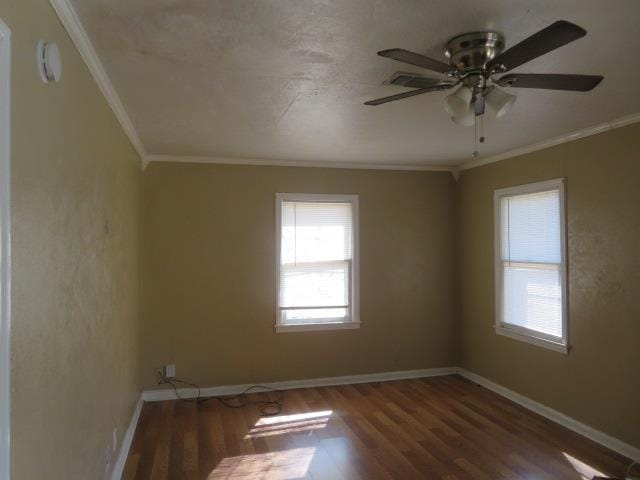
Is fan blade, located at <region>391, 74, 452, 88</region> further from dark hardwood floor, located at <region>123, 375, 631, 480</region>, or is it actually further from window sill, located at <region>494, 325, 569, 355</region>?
window sill, located at <region>494, 325, 569, 355</region>

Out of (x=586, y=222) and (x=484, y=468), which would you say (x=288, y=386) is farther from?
(x=586, y=222)

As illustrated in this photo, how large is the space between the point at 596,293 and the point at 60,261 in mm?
3626

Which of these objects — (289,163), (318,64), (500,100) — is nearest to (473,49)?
(500,100)

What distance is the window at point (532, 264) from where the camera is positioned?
148 inches

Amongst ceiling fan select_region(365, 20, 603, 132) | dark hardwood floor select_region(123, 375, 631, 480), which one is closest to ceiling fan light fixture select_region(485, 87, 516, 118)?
ceiling fan select_region(365, 20, 603, 132)

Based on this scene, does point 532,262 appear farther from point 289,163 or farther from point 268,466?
point 268,466

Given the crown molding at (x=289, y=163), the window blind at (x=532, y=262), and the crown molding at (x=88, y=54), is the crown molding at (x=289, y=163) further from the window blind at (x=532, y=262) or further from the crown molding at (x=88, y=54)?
the crown molding at (x=88, y=54)

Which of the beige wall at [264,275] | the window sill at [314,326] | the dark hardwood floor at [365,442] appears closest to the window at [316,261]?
the window sill at [314,326]

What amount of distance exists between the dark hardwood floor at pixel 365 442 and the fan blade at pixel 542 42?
2.58 m

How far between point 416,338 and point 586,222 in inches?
90.4

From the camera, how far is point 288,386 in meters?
4.68

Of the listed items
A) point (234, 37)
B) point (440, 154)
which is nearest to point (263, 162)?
point (440, 154)

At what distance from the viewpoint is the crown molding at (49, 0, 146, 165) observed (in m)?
1.57

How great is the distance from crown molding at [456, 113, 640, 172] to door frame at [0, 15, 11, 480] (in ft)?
11.8
